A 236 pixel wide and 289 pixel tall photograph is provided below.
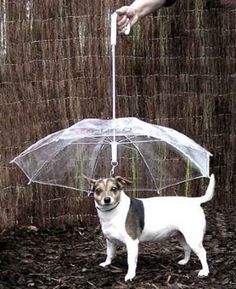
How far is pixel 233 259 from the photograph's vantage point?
208 inches

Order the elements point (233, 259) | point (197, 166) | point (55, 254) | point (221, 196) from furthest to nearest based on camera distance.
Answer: point (221, 196), point (55, 254), point (233, 259), point (197, 166)

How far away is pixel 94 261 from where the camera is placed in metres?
5.33

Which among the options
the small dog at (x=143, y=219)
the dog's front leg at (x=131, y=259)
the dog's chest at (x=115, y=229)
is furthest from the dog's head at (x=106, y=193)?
the dog's front leg at (x=131, y=259)

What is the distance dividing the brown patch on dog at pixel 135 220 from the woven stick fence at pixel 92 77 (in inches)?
63.0

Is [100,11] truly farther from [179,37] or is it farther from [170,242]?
[170,242]

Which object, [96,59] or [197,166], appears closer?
[197,166]

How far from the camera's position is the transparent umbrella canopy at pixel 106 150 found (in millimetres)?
4680

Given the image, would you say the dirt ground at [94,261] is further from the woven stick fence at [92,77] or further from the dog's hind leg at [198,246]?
the woven stick fence at [92,77]

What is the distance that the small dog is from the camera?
4699 mm

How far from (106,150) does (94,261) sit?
911 mm

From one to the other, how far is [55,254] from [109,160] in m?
0.94

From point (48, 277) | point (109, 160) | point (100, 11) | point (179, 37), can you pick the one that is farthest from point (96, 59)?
point (48, 277)

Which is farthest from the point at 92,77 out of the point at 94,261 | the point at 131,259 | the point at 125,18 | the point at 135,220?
the point at 131,259

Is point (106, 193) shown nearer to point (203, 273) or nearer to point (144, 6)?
point (203, 273)
